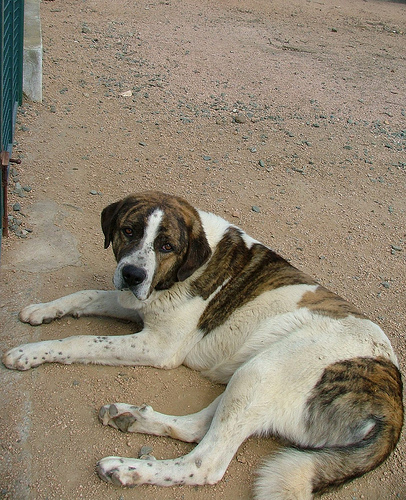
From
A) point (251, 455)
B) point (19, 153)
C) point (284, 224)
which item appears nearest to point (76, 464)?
point (251, 455)

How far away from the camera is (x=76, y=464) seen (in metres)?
2.93

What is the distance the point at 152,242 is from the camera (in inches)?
135

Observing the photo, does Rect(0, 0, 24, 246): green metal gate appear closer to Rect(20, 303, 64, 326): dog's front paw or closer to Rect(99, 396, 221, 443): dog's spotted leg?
Rect(20, 303, 64, 326): dog's front paw

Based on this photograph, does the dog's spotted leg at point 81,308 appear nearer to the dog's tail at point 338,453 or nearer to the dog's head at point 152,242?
the dog's head at point 152,242

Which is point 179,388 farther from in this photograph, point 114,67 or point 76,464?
point 114,67

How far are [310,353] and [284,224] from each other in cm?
258

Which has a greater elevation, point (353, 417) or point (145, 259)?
point (145, 259)

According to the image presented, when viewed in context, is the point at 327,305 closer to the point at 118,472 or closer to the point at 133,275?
the point at 133,275

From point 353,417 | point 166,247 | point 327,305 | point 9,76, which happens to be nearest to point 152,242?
point 166,247

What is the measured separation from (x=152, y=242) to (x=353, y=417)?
1.48 m

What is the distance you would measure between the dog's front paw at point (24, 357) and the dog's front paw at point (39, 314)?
32 centimetres

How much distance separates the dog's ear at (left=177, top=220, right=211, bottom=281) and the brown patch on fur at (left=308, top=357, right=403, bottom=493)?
101 cm

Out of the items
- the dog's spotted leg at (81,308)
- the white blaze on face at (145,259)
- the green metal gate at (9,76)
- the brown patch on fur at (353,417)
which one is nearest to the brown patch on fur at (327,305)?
the brown patch on fur at (353,417)

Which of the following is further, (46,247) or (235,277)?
(46,247)
